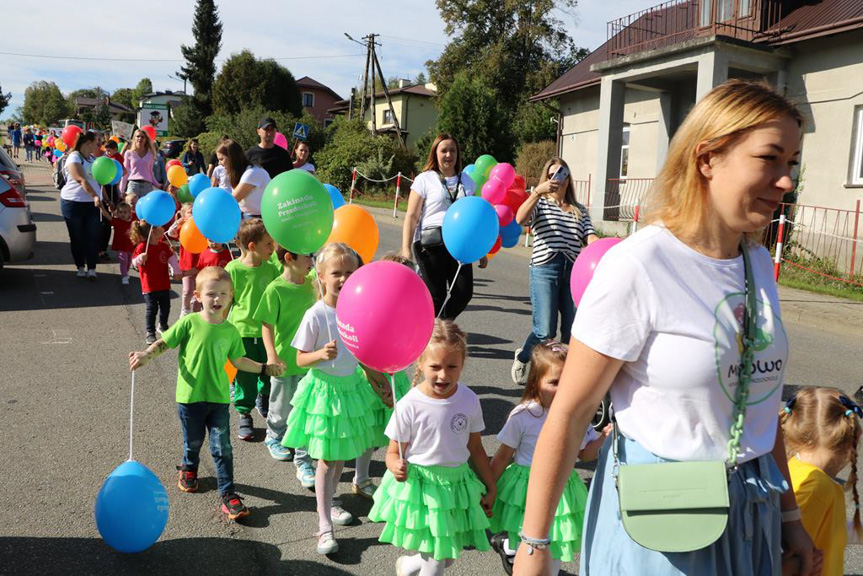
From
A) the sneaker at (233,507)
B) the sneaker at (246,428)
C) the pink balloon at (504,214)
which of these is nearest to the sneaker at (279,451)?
the sneaker at (246,428)

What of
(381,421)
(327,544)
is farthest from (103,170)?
(327,544)

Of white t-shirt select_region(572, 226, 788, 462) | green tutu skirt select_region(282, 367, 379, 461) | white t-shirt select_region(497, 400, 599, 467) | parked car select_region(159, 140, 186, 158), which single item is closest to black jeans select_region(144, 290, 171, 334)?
green tutu skirt select_region(282, 367, 379, 461)

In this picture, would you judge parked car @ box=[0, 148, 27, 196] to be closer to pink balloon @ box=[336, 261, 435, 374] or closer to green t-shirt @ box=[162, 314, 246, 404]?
green t-shirt @ box=[162, 314, 246, 404]

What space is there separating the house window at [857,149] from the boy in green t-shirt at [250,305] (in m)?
14.2

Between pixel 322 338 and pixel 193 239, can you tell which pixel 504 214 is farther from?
pixel 322 338

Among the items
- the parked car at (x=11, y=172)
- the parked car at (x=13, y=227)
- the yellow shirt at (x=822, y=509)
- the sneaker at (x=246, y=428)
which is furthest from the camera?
the parked car at (x=11, y=172)

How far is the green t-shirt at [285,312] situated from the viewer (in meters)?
4.41

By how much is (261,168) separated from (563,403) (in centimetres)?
560

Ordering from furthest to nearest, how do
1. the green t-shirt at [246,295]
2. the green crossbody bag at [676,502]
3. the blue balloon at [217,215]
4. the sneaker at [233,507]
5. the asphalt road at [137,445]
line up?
the blue balloon at [217,215]
the green t-shirt at [246,295]
the sneaker at [233,507]
the asphalt road at [137,445]
the green crossbody bag at [676,502]

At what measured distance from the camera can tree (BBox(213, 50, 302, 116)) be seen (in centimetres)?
5112

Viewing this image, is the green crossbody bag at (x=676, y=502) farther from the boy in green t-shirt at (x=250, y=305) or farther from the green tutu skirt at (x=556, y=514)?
the boy in green t-shirt at (x=250, y=305)

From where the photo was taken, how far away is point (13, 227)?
9.01m

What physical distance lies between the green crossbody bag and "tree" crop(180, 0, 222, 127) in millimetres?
62390

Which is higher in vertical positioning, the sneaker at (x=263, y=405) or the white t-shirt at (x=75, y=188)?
the white t-shirt at (x=75, y=188)
